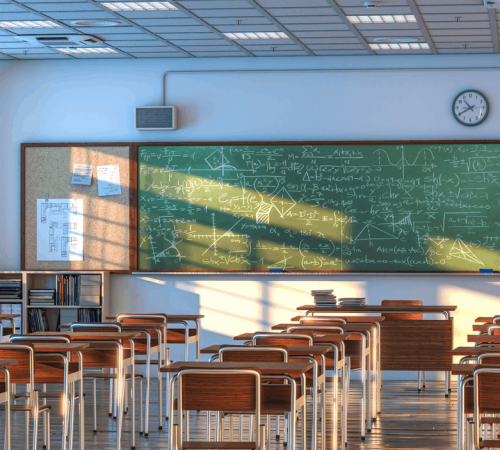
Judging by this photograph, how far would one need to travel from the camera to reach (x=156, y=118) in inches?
355

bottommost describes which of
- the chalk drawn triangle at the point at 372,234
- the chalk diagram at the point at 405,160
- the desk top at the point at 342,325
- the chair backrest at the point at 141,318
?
the chair backrest at the point at 141,318

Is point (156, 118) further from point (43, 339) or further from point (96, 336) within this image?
point (43, 339)

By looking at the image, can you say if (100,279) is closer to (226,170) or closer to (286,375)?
(226,170)

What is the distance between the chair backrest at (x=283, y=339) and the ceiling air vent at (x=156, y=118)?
4480mm

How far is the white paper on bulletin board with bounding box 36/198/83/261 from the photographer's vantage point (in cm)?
918

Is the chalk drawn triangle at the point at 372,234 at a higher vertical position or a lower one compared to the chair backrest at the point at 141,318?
higher

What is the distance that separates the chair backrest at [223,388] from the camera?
11.5 ft

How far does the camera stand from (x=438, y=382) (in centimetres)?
866

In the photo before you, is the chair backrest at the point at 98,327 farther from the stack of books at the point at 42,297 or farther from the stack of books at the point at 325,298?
the stack of books at the point at 42,297

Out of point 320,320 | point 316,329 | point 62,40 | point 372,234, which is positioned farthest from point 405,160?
point 62,40

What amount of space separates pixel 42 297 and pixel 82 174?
147 centimetres

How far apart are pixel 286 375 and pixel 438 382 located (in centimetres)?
504

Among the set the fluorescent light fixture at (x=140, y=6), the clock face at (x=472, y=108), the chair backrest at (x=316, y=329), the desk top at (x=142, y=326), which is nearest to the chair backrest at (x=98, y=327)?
the desk top at (x=142, y=326)

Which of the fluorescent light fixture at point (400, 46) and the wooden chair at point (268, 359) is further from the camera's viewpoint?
the fluorescent light fixture at point (400, 46)
